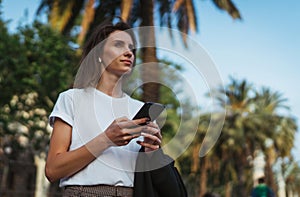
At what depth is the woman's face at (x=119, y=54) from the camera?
5.52 feet

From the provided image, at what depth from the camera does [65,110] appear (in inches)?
62.3

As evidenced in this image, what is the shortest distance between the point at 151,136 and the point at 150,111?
0.33ft

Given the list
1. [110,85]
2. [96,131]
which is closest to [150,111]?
[96,131]

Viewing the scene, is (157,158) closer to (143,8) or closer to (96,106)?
(96,106)

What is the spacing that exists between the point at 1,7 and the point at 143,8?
4.48 m

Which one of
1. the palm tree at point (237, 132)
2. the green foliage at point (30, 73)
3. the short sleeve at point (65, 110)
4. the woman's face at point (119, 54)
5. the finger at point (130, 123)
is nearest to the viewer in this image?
the finger at point (130, 123)

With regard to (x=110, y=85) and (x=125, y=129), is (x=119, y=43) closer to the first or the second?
(x=110, y=85)

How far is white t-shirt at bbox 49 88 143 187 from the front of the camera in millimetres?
1517

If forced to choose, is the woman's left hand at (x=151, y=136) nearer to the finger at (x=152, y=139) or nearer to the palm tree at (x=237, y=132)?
the finger at (x=152, y=139)

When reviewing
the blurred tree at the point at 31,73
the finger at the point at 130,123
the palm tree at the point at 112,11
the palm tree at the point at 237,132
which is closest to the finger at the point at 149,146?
the finger at the point at 130,123

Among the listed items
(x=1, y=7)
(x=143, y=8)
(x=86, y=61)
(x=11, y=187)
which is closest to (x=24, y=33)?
(x=1, y=7)

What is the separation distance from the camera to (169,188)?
1535 mm

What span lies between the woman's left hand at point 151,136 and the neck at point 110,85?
357 millimetres

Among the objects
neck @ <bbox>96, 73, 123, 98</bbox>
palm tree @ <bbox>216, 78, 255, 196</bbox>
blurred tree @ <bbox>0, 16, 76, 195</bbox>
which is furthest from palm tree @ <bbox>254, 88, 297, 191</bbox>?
neck @ <bbox>96, 73, 123, 98</bbox>
